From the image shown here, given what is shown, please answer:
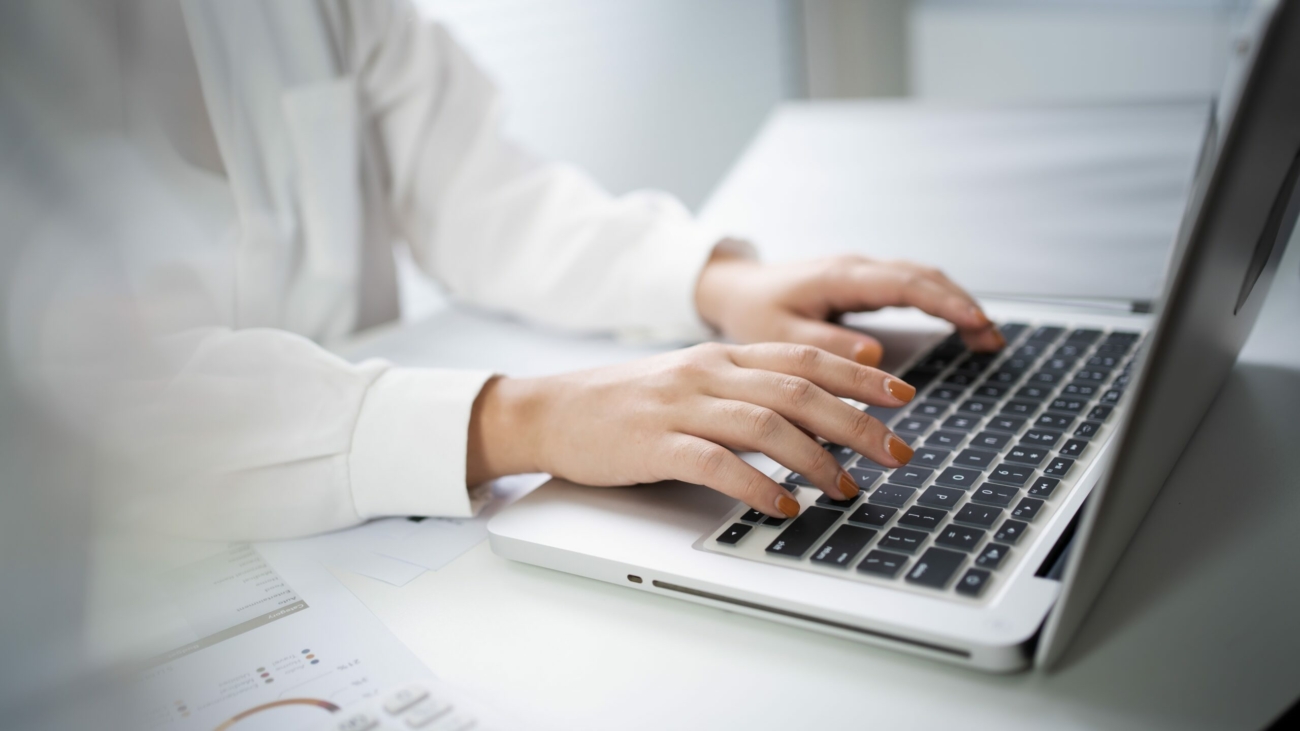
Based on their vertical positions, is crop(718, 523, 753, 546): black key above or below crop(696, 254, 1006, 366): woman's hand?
below

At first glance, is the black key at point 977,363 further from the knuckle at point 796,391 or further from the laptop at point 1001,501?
the knuckle at point 796,391

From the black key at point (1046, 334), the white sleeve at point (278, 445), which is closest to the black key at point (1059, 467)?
the black key at point (1046, 334)

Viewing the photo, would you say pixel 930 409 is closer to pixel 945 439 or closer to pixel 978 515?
pixel 945 439

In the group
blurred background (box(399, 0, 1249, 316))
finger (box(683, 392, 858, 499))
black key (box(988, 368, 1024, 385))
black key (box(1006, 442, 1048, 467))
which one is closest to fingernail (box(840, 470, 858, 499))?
finger (box(683, 392, 858, 499))

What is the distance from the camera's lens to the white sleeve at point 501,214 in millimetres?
842

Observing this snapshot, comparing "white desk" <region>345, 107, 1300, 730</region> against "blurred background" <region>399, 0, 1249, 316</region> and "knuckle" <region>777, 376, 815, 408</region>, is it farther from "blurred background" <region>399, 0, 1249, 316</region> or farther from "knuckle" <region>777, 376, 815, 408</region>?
"blurred background" <region>399, 0, 1249, 316</region>

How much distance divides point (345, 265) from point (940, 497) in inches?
24.3

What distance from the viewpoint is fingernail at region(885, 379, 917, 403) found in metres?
0.52

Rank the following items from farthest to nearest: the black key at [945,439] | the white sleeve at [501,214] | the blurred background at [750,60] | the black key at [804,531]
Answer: the blurred background at [750,60], the white sleeve at [501,214], the black key at [945,439], the black key at [804,531]

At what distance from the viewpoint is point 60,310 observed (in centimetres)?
51

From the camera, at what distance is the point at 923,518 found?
452mm

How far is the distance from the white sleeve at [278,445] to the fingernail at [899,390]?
0.26m

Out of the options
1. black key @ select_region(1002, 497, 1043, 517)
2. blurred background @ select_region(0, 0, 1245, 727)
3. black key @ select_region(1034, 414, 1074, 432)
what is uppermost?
blurred background @ select_region(0, 0, 1245, 727)

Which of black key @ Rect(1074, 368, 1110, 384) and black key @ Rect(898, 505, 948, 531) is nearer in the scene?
black key @ Rect(898, 505, 948, 531)
